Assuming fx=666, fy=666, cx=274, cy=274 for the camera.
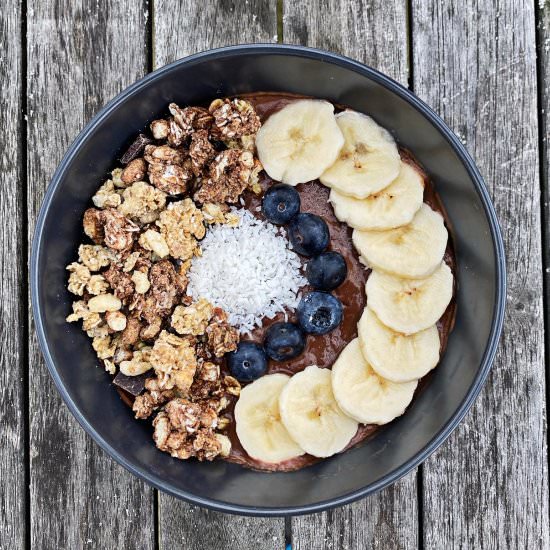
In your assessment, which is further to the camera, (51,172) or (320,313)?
(51,172)

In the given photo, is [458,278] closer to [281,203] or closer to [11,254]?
[281,203]

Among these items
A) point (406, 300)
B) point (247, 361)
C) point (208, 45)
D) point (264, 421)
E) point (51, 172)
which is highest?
point (208, 45)

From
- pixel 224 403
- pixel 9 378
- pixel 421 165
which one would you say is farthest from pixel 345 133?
pixel 9 378

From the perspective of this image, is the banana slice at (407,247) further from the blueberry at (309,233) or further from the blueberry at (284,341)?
the blueberry at (284,341)

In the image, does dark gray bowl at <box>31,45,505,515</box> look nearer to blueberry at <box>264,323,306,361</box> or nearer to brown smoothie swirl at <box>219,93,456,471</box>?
brown smoothie swirl at <box>219,93,456,471</box>

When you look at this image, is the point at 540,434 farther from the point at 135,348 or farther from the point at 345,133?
the point at 135,348

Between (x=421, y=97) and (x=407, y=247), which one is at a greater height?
(x=421, y=97)

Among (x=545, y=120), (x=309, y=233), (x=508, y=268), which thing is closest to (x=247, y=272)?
(x=309, y=233)
